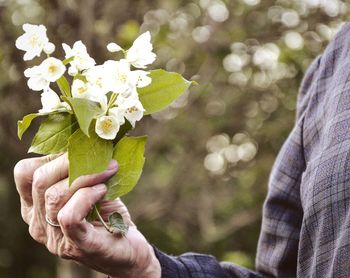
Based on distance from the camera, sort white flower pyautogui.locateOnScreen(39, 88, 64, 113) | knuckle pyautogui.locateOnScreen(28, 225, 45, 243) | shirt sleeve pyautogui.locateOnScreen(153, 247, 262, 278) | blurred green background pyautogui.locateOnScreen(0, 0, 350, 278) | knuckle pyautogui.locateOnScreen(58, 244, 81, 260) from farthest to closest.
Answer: blurred green background pyautogui.locateOnScreen(0, 0, 350, 278) < shirt sleeve pyautogui.locateOnScreen(153, 247, 262, 278) < knuckle pyautogui.locateOnScreen(28, 225, 45, 243) < knuckle pyautogui.locateOnScreen(58, 244, 81, 260) < white flower pyautogui.locateOnScreen(39, 88, 64, 113)

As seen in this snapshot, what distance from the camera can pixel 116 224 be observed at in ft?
5.46

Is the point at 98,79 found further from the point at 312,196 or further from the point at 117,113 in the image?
the point at 312,196

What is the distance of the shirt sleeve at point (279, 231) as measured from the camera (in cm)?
203

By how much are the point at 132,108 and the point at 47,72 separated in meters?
0.21

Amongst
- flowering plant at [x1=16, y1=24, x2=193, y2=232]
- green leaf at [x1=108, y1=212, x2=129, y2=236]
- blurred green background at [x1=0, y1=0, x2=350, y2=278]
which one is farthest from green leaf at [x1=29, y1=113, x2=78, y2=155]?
blurred green background at [x1=0, y1=0, x2=350, y2=278]

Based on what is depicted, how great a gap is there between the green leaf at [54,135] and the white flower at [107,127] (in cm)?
7

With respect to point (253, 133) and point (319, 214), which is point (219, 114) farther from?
point (319, 214)

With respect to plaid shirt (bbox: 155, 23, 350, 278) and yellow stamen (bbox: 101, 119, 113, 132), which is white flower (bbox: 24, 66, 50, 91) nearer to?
yellow stamen (bbox: 101, 119, 113, 132)

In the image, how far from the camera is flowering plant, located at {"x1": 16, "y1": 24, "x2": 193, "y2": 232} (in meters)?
1.53

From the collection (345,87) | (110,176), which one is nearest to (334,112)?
(345,87)

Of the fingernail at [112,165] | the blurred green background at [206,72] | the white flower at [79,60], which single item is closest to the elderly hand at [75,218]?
the fingernail at [112,165]

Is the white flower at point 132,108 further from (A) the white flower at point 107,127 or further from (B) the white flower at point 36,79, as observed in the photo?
(B) the white flower at point 36,79

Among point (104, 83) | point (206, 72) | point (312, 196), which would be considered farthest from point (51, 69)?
point (206, 72)

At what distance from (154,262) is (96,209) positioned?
34 centimetres
